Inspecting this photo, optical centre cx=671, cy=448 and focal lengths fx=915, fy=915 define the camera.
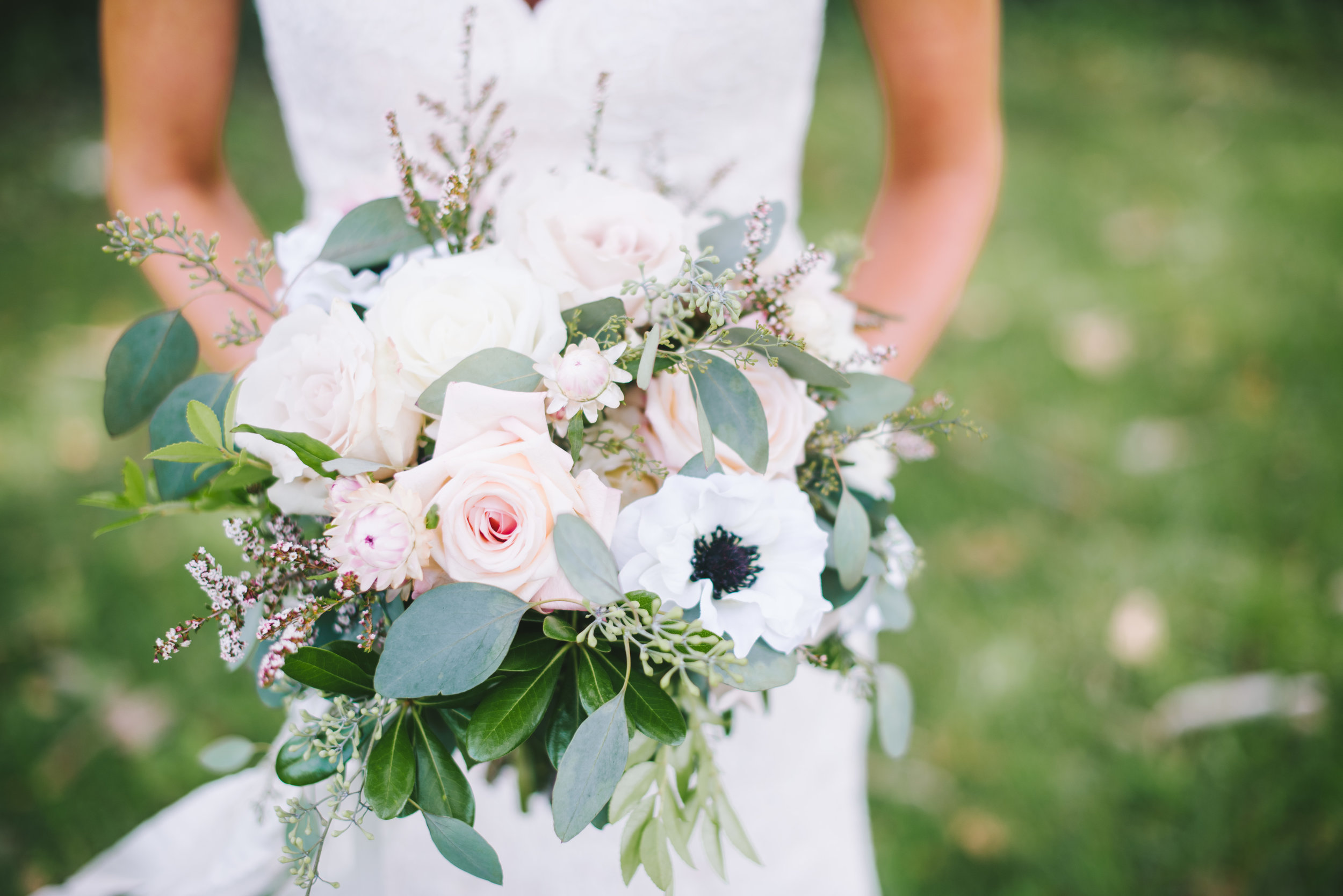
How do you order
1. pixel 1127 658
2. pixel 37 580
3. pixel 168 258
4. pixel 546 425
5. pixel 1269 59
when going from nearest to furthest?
pixel 546 425 → pixel 168 258 → pixel 1127 658 → pixel 37 580 → pixel 1269 59

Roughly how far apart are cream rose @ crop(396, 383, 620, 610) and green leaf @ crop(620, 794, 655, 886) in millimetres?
220

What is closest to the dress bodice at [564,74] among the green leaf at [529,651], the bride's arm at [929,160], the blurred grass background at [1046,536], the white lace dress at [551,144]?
the white lace dress at [551,144]

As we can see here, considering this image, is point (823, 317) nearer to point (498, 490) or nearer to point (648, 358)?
point (648, 358)

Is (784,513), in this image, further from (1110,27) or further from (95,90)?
(1110,27)

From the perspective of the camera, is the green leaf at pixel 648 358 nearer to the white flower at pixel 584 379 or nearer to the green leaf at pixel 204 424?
the white flower at pixel 584 379

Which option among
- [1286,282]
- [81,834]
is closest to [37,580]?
[81,834]

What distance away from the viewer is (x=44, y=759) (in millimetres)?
2279

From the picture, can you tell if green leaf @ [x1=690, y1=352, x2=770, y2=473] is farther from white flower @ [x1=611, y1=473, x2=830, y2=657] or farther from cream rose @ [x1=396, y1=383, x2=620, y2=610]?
cream rose @ [x1=396, y1=383, x2=620, y2=610]

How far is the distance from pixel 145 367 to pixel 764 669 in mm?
734

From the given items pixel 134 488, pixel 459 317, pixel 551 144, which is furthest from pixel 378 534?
pixel 551 144

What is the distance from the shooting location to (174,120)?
1445mm

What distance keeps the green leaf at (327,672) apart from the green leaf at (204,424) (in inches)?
8.2

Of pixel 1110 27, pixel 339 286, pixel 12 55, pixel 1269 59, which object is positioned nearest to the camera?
pixel 339 286

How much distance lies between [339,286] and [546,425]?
308mm
